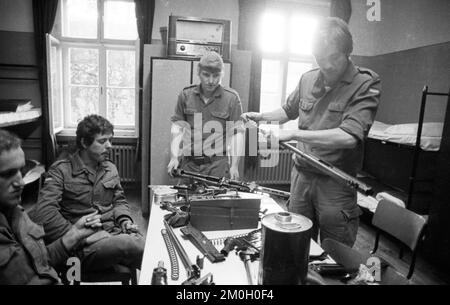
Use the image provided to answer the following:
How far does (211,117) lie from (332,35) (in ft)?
3.96

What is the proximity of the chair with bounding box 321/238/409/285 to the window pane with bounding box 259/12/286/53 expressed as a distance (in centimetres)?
359

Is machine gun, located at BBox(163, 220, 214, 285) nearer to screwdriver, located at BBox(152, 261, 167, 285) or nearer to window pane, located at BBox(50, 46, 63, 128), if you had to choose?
screwdriver, located at BBox(152, 261, 167, 285)

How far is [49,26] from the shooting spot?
4027 mm

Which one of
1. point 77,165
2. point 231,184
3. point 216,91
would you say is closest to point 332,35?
point 231,184

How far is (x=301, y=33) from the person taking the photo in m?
4.76

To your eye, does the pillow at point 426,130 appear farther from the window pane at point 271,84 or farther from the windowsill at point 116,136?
the windowsill at point 116,136

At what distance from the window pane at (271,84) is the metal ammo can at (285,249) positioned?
161 inches

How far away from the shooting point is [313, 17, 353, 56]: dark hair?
1.44 m

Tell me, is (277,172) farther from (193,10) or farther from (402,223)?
(402,223)

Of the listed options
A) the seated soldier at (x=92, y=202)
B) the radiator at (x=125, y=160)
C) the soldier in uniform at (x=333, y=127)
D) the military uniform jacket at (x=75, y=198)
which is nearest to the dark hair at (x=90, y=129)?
the seated soldier at (x=92, y=202)

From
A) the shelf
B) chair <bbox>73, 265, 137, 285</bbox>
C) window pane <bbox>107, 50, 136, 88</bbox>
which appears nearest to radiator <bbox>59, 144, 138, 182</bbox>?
window pane <bbox>107, 50, 136, 88</bbox>
